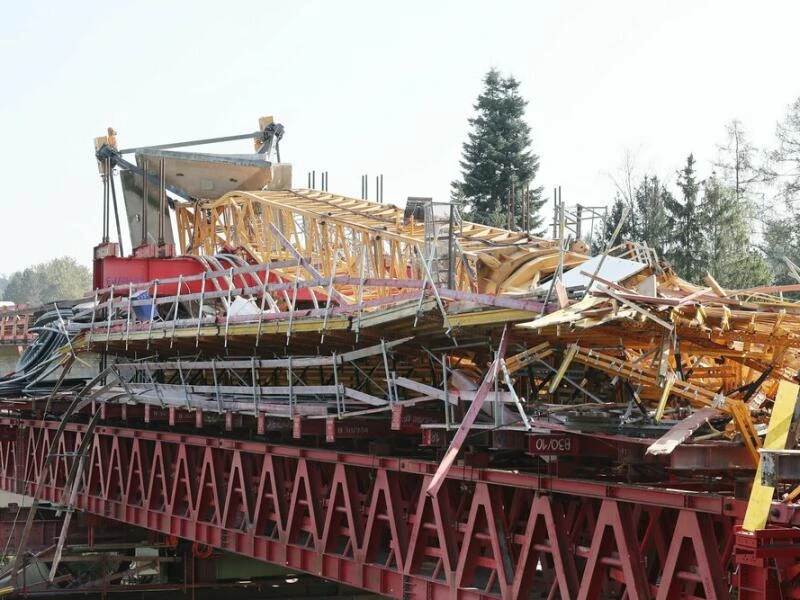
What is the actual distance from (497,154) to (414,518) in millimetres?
49680

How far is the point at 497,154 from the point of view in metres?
67.9

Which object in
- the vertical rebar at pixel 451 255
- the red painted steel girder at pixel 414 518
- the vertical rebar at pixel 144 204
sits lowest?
the red painted steel girder at pixel 414 518

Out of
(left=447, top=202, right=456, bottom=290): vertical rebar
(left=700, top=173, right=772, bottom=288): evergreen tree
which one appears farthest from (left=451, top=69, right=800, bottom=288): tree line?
(left=447, top=202, right=456, bottom=290): vertical rebar

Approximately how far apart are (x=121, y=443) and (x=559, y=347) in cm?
1661

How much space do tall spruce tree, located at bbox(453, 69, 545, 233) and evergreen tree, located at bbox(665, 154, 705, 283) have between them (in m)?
13.0

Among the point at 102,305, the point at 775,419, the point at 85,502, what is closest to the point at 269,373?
the point at 102,305

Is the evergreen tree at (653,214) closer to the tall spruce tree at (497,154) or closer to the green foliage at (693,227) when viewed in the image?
the green foliage at (693,227)

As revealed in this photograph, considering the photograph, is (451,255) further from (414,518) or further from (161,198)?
(161,198)

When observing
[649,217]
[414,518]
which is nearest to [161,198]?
[414,518]

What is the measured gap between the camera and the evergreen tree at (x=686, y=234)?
53.2m

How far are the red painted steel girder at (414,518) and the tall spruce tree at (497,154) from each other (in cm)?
3744

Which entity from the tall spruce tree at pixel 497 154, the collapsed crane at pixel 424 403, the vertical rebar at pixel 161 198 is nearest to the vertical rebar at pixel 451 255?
the collapsed crane at pixel 424 403

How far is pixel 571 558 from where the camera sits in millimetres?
16406

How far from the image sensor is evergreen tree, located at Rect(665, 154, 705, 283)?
53.2 m
